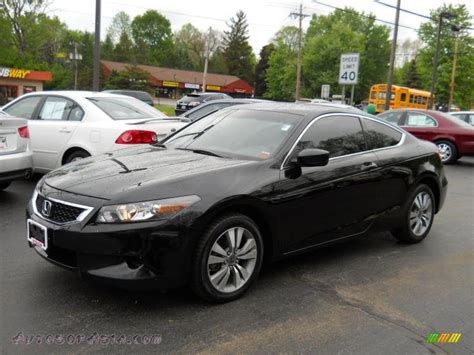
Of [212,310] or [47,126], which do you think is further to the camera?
[47,126]

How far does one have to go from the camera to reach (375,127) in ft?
17.1

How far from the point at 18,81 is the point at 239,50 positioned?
6045cm

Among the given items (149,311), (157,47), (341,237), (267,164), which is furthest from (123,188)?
(157,47)

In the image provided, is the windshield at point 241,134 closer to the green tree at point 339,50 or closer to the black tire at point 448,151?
the black tire at point 448,151

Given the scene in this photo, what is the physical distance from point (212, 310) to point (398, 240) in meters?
2.86

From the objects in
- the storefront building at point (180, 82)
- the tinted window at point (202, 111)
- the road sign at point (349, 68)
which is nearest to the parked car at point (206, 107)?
the tinted window at point (202, 111)

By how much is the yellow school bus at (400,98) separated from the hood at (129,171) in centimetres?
3928

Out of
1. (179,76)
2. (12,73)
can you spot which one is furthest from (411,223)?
(179,76)

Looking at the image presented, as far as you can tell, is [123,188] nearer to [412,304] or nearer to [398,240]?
[412,304]

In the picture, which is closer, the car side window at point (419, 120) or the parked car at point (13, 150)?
Result: the parked car at point (13, 150)

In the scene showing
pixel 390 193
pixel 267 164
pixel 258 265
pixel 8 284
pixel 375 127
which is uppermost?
pixel 375 127

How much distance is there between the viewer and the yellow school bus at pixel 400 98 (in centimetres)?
4331

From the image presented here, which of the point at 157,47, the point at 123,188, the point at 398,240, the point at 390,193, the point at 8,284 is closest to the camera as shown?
the point at 123,188

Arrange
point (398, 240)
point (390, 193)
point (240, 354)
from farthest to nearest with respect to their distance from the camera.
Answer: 1. point (398, 240)
2. point (390, 193)
3. point (240, 354)
